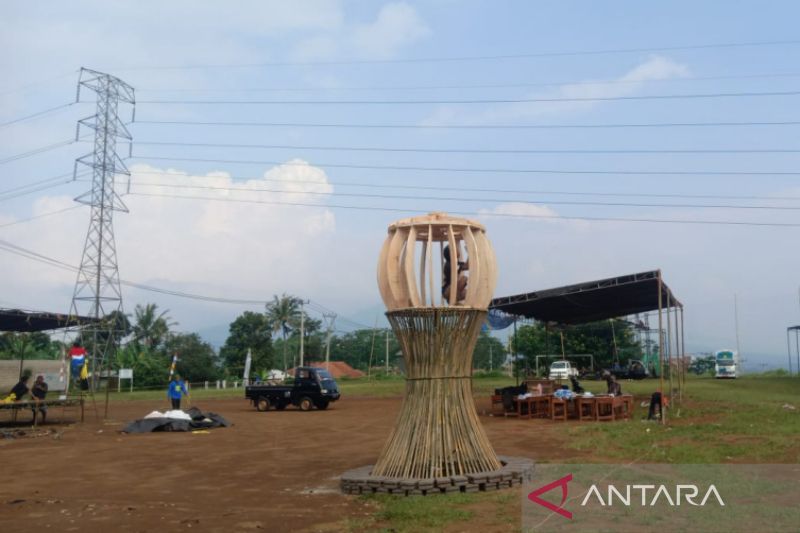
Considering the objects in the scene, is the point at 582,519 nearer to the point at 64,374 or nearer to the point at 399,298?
the point at 399,298

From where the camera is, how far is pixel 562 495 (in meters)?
9.34

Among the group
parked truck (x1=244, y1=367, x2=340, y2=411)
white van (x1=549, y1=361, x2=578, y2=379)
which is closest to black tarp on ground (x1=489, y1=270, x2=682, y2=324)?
parked truck (x1=244, y1=367, x2=340, y2=411)

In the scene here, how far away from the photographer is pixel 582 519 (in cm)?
793

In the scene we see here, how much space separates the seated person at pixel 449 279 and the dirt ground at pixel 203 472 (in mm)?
3079

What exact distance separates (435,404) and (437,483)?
1.11 meters

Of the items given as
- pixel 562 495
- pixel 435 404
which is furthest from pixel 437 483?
pixel 562 495

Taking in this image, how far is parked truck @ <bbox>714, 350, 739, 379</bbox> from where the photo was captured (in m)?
Answer: 48.3

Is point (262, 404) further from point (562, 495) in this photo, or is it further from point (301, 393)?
point (562, 495)

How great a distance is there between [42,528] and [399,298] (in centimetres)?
525

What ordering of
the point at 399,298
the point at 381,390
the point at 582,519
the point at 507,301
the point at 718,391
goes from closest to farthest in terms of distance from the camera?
the point at 582,519
the point at 399,298
the point at 507,301
the point at 718,391
the point at 381,390

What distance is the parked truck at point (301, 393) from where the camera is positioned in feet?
95.7

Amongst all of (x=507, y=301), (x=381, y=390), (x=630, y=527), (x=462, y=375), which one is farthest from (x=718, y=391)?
(x=630, y=527)

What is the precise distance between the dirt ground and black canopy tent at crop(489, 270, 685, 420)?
215 inches

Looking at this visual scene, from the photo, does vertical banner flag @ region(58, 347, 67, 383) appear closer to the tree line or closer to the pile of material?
the pile of material
